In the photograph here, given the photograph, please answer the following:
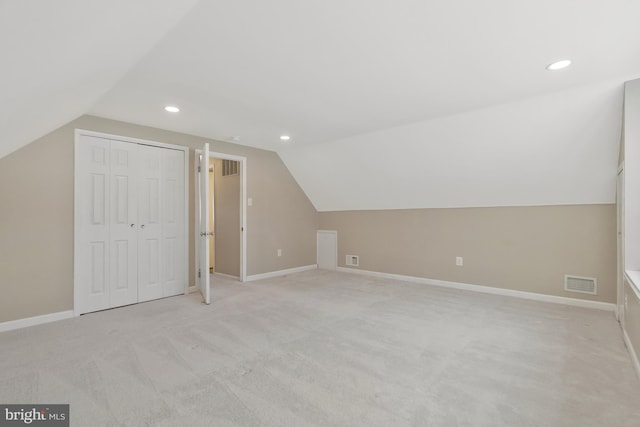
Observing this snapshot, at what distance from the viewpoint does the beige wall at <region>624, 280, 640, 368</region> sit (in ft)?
7.04

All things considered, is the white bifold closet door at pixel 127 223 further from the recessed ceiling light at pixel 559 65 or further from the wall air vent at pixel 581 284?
the wall air vent at pixel 581 284

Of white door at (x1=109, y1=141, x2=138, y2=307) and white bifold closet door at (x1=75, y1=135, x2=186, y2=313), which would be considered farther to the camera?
white door at (x1=109, y1=141, x2=138, y2=307)

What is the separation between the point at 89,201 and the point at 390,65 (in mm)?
3465

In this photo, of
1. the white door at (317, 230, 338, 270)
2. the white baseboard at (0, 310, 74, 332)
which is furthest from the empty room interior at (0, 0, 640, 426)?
the white door at (317, 230, 338, 270)

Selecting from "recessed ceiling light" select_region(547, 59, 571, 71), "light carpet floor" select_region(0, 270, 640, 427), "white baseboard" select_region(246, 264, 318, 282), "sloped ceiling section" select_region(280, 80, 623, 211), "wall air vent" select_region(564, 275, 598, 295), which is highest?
"recessed ceiling light" select_region(547, 59, 571, 71)

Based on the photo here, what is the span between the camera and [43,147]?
3133mm

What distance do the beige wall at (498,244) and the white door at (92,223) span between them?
12.7 ft

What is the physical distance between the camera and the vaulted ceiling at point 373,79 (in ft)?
5.27

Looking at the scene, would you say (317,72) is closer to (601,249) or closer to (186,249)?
(186,249)

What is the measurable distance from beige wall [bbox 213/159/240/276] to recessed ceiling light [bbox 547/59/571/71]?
170 inches

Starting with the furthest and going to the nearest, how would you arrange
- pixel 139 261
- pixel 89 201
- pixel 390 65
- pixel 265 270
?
pixel 265 270 < pixel 139 261 < pixel 89 201 < pixel 390 65

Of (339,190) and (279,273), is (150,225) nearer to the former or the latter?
(279,273)

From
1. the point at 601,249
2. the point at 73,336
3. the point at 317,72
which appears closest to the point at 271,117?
the point at 317,72

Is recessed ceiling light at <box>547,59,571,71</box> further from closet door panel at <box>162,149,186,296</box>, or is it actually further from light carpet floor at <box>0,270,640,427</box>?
closet door panel at <box>162,149,186,296</box>
